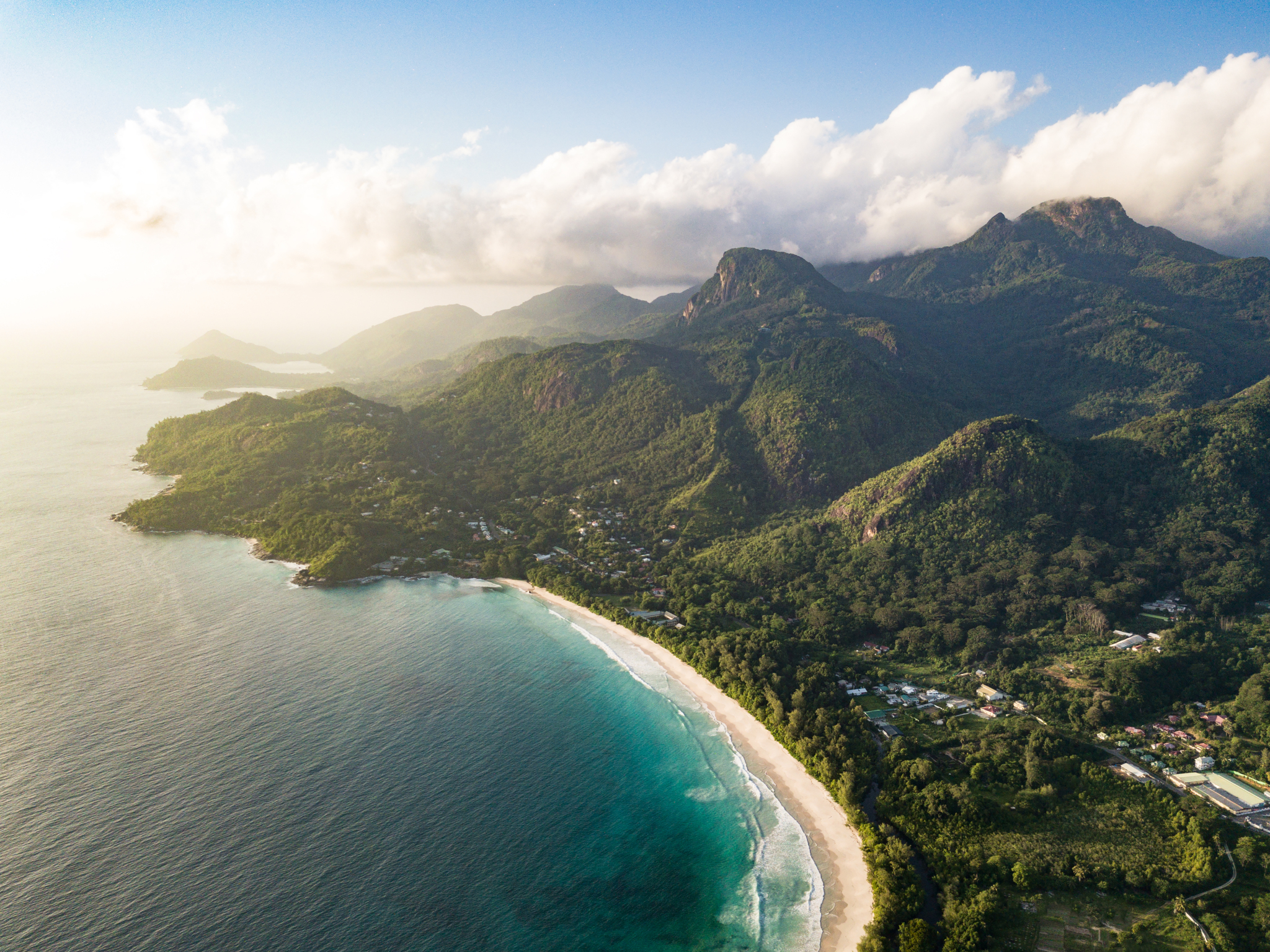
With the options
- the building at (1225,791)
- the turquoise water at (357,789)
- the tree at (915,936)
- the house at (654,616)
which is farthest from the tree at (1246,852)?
the house at (654,616)

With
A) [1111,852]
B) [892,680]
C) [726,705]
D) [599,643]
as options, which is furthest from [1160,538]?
[599,643]

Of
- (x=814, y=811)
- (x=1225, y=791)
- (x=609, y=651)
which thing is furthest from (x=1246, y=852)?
(x=609, y=651)

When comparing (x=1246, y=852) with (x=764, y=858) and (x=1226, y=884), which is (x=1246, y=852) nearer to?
(x=1226, y=884)

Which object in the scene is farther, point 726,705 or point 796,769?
point 726,705

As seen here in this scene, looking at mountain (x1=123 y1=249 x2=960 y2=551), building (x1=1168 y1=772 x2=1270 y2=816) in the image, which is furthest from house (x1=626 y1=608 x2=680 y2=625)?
building (x1=1168 y1=772 x2=1270 y2=816)

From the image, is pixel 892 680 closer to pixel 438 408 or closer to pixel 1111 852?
pixel 1111 852

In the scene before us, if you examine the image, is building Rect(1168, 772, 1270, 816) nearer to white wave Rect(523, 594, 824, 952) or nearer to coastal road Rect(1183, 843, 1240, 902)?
coastal road Rect(1183, 843, 1240, 902)
